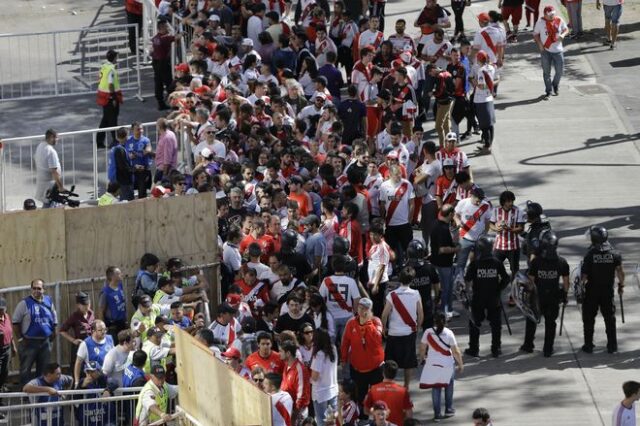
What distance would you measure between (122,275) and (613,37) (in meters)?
14.9

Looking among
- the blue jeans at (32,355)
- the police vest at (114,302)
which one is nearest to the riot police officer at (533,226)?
the police vest at (114,302)

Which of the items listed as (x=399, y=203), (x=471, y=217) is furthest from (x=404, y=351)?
(x=399, y=203)

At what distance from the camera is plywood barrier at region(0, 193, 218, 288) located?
778 inches

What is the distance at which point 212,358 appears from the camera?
15.8 m

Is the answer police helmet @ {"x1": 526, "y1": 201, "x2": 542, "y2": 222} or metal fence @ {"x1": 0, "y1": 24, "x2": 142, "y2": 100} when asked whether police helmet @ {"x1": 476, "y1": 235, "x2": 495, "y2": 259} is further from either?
metal fence @ {"x1": 0, "y1": 24, "x2": 142, "y2": 100}

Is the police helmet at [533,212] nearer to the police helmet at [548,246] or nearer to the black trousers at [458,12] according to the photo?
the police helmet at [548,246]

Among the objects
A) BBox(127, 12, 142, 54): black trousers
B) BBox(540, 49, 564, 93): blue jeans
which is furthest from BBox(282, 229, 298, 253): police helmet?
BBox(127, 12, 142, 54): black trousers

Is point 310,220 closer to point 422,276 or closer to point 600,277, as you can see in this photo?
point 422,276

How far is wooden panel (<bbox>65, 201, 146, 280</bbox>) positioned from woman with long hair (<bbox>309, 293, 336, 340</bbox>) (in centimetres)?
253

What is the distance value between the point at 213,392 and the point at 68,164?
9830 millimetres

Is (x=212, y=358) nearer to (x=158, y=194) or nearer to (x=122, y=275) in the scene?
(x=122, y=275)

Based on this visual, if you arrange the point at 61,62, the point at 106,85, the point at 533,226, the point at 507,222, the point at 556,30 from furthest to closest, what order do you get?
the point at 61,62
the point at 556,30
the point at 106,85
the point at 507,222
the point at 533,226

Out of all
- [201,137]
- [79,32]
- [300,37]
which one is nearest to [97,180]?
[201,137]

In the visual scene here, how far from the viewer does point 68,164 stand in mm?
25078
